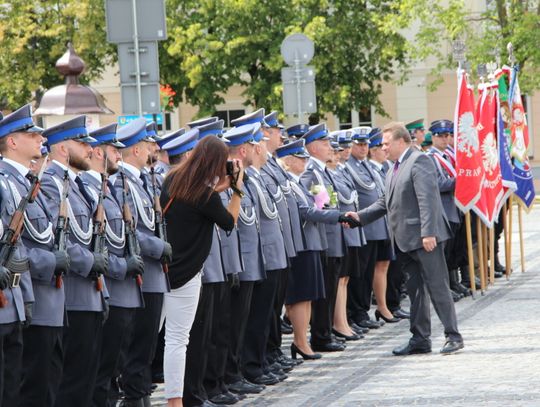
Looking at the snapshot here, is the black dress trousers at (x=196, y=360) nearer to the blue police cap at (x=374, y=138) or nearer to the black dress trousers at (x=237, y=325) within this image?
the black dress trousers at (x=237, y=325)

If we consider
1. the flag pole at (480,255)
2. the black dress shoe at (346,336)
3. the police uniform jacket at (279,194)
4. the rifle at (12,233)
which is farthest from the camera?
the flag pole at (480,255)

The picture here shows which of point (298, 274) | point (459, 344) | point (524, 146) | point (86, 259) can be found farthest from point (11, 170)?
point (524, 146)

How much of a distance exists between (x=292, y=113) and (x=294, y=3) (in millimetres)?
22578

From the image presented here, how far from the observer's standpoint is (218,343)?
983 cm

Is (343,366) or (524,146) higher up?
(524,146)

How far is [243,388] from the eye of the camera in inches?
402

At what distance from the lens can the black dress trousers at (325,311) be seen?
12.3 metres

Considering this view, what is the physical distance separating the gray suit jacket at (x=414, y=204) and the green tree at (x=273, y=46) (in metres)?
28.3

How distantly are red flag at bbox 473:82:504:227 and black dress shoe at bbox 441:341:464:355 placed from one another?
5049 mm

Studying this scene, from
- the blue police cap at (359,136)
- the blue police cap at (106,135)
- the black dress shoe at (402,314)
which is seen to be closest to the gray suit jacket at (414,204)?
the blue police cap at (359,136)

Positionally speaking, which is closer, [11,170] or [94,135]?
[11,170]

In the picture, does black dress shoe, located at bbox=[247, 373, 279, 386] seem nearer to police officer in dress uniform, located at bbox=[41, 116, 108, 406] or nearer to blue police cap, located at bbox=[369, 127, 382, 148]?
police officer in dress uniform, located at bbox=[41, 116, 108, 406]

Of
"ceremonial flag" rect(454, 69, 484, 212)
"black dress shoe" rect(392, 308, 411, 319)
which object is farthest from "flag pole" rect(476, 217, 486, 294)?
"black dress shoe" rect(392, 308, 411, 319)

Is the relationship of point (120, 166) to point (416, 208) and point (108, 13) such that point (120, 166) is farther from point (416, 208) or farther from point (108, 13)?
point (108, 13)
